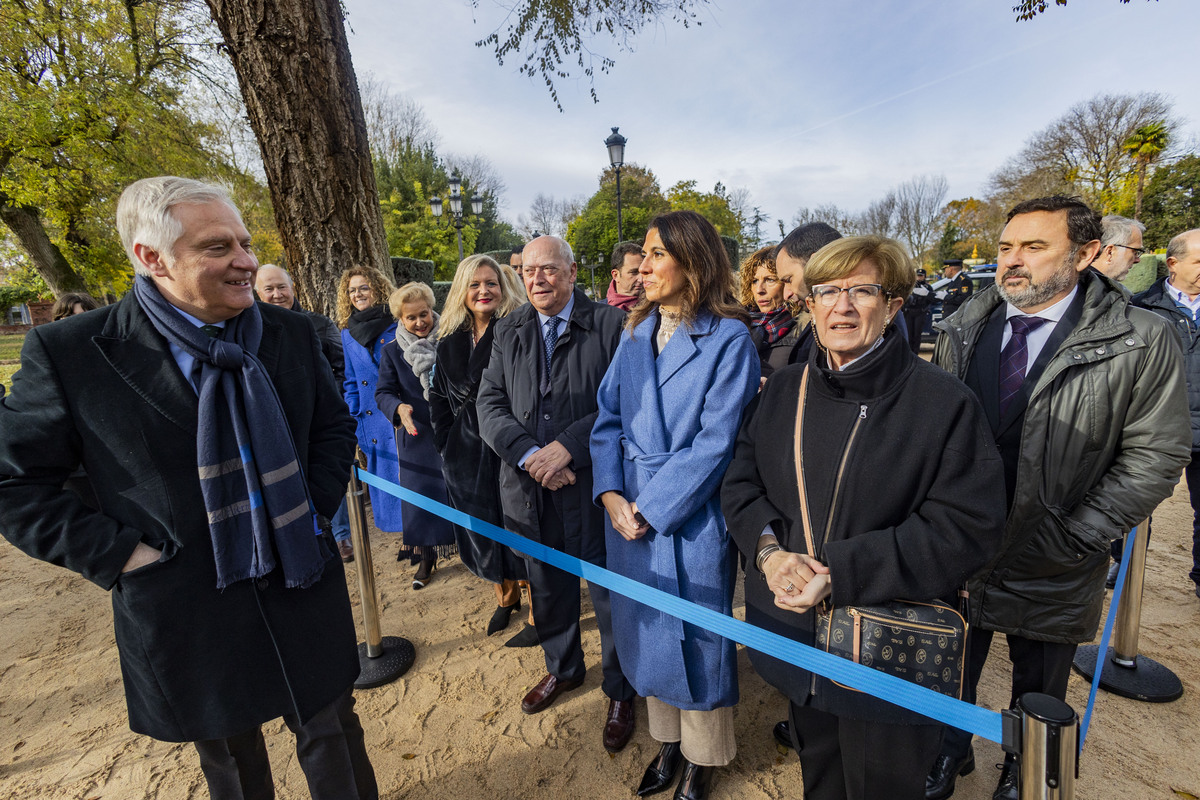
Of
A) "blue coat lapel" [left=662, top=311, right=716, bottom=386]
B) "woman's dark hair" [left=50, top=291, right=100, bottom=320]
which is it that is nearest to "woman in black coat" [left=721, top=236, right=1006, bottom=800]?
"blue coat lapel" [left=662, top=311, right=716, bottom=386]

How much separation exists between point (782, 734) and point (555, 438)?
178 cm

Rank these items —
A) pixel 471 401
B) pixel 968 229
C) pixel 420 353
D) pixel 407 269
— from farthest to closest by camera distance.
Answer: pixel 968 229, pixel 407 269, pixel 420 353, pixel 471 401

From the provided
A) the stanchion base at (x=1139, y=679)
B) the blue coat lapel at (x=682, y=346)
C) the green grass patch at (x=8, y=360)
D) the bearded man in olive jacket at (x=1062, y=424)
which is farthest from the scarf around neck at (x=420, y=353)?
the green grass patch at (x=8, y=360)

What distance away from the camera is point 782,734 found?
260 cm

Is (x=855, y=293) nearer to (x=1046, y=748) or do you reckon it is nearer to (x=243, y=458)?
(x=1046, y=748)

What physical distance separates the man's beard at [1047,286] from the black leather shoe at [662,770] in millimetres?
2296

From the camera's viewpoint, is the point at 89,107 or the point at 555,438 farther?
the point at 89,107

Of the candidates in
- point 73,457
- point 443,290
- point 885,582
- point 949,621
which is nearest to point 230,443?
point 73,457

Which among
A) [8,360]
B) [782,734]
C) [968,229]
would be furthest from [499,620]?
[968,229]

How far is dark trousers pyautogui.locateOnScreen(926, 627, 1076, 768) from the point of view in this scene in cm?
207

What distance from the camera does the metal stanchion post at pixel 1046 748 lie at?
114cm

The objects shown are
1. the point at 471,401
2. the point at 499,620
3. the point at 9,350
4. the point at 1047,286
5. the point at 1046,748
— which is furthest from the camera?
the point at 9,350

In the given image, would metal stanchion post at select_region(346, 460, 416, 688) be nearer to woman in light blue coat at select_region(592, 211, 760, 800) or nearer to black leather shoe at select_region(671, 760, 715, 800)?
woman in light blue coat at select_region(592, 211, 760, 800)

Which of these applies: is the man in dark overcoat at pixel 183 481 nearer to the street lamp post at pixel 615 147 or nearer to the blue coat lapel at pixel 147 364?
the blue coat lapel at pixel 147 364
